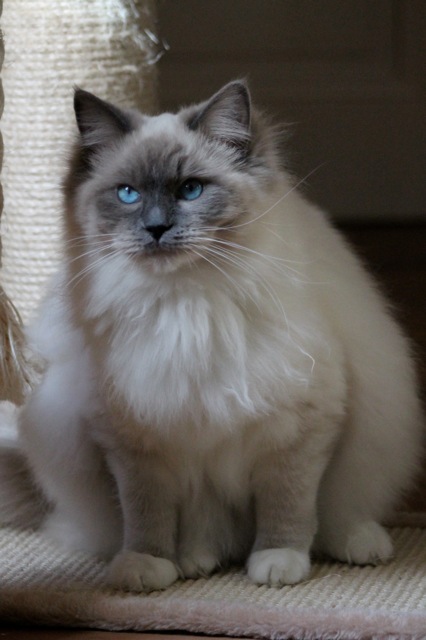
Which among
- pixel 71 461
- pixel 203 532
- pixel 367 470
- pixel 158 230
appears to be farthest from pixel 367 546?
pixel 158 230

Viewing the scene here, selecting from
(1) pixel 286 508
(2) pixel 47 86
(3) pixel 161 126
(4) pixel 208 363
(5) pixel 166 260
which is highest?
(2) pixel 47 86

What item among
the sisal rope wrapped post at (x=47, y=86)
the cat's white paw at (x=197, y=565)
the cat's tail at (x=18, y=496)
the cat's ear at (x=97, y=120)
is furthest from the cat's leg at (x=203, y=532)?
the sisal rope wrapped post at (x=47, y=86)

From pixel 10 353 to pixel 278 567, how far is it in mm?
525

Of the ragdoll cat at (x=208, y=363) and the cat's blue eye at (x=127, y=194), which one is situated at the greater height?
the cat's blue eye at (x=127, y=194)

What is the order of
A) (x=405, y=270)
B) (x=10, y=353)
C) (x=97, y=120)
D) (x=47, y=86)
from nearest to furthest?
(x=10, y=353) → (x=97, y=120) → (x=47, y=86) → (x=405, y=270)

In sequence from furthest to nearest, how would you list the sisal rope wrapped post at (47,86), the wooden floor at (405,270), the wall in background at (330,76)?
the wall in background at (330,76) < the wooden floor at (405,270) < the sisal rope wrapped post at (47,86)

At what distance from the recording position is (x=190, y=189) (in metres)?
1.43

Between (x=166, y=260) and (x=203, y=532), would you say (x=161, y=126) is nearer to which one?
(x=166, y=260)

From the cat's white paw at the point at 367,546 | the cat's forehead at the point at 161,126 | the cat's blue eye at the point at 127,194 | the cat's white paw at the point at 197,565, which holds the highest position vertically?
the cat's forehead at the point at 161,126

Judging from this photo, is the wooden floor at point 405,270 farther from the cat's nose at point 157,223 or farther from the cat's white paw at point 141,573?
the cat's nose at point 157,223

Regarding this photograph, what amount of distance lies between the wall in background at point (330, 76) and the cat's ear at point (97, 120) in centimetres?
239

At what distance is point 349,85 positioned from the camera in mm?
3846

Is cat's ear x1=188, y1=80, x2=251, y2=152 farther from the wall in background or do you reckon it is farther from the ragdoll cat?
the wall in background

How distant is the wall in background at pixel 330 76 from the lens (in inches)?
150
